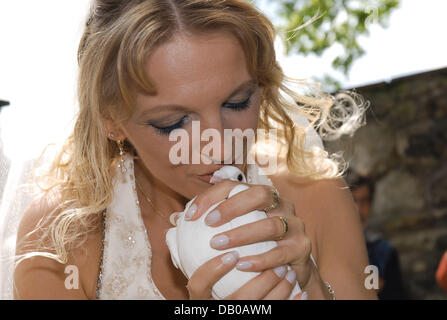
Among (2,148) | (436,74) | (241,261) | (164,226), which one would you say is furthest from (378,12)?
(241,261)

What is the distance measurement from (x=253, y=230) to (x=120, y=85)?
0.62 meters

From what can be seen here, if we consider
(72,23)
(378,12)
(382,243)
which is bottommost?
(382,243)

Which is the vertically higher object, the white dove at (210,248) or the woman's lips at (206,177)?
the woman's lips at (206,177)

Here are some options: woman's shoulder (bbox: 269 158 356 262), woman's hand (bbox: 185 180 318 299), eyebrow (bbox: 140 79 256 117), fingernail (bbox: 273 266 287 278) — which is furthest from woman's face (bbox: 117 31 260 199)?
woman's shoulder (bbox: 269 158 356 262)

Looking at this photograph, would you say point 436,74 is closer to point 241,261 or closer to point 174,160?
point 174,160

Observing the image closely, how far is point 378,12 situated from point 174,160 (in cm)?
293

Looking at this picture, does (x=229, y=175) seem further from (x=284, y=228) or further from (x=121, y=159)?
(x=121, y=159)

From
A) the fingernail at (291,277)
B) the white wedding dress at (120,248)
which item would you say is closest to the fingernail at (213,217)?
the fingernail at (291,277)

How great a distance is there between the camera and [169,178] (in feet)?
5.10

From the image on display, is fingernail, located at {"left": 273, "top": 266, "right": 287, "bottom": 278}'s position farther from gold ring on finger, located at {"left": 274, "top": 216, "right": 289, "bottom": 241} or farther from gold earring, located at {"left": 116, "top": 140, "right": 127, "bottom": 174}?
gold earring, located at {"left": 116, "top": 140, "right": 127, "bottom": 174}

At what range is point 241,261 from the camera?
3.47ft

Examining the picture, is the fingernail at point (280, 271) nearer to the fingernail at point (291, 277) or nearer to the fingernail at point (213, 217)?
the fingernail at point (291, 277)

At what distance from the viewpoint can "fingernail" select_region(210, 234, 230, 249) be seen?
105 centimetres

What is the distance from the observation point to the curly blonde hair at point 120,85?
4.67 ft
